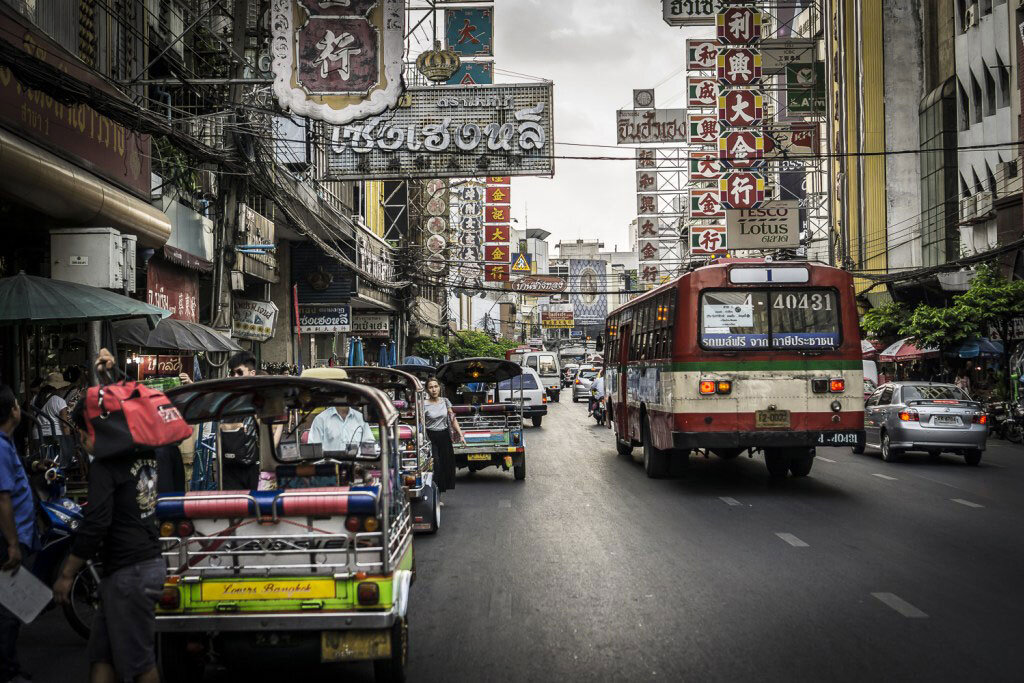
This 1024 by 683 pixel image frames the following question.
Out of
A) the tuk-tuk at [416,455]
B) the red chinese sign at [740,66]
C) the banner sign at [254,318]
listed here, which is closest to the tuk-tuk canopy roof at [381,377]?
the tuk-tuk at [416,455]

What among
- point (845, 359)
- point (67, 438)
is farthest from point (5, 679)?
point (845, 359)

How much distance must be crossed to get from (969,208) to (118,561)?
34.0 m

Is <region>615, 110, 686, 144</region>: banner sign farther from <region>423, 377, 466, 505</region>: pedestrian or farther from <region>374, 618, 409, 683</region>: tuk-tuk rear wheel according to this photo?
<region>374, 618, 409, 683</region>: tuk-tuk rear wheel

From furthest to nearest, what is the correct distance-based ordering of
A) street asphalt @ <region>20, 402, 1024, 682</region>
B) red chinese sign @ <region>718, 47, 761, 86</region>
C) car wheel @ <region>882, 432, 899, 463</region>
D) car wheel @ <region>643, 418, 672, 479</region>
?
red chinese sign @ <region>718, 47, 761, 86</region>, car wheel @ <region>882, 432, 899, 463</region>, car wheel @ <region>643, 418, 672, 479</region>, street asphalt @ <region>20, 402, 1024, 682</region>

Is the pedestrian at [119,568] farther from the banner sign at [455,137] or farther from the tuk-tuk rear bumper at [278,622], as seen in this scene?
the banner sign at [455,137]

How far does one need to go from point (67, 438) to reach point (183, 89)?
1106 centimetres

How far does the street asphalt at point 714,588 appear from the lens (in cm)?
644

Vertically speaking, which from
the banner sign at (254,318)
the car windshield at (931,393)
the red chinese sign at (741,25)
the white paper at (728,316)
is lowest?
the car windshield at (931,393)

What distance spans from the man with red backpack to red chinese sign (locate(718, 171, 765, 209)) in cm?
3272

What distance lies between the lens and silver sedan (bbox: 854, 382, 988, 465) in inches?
742

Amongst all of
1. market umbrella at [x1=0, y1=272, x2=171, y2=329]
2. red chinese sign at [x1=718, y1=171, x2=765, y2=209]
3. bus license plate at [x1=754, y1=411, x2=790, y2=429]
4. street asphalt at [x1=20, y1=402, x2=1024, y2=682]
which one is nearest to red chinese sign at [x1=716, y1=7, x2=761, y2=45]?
red chinese sign at [x1=718, y1=171, x2=765, y2=209]

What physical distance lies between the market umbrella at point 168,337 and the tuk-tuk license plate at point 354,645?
9770 mm

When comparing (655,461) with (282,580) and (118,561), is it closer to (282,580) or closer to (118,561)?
(282,580)

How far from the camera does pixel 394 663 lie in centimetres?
574
